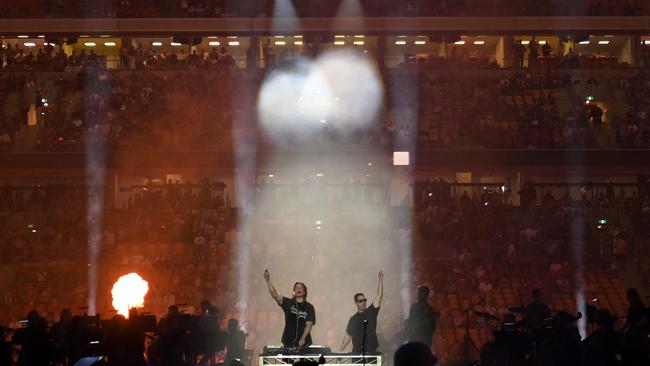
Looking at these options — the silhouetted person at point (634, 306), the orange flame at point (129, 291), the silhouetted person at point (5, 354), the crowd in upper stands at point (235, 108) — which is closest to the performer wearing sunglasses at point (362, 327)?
the silhouetted person at point (634, 306)

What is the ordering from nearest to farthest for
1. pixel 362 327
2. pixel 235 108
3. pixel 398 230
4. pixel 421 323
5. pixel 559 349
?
pixel 559 349 < pixel 362 327 < pixel 421 323 < pixel 398 230 < pixel 235 108

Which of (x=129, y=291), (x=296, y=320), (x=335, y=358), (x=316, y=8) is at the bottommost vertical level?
(x=335, y=358)

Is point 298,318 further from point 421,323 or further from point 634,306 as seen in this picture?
point 634,306

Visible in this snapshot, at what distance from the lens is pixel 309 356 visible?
43.8 feet

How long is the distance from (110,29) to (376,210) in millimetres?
12750

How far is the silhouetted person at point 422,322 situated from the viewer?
15.1 m

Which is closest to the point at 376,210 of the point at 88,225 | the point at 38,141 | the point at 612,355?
the point at 88,225

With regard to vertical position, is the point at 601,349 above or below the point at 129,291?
below

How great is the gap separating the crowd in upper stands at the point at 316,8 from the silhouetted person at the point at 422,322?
24.3 meters

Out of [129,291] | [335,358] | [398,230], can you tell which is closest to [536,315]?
[335,358]

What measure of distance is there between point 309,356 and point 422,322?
2.33 m

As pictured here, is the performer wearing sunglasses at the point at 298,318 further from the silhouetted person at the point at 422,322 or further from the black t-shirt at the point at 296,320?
the silhouetted person at the point at 422,322

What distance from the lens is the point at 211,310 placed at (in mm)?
17594

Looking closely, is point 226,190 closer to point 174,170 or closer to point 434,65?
point 174,170
